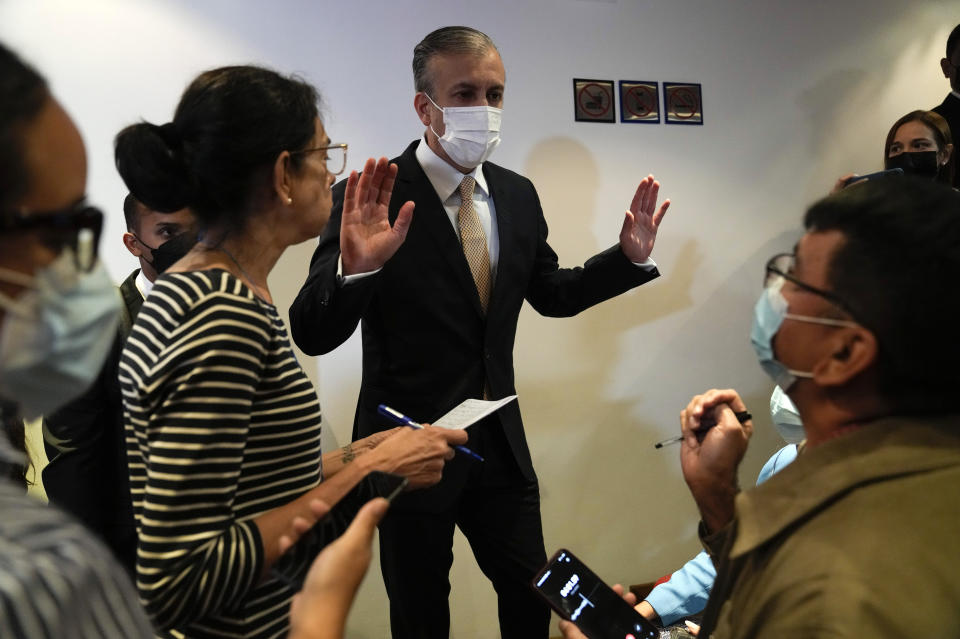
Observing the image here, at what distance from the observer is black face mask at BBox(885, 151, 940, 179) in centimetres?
271

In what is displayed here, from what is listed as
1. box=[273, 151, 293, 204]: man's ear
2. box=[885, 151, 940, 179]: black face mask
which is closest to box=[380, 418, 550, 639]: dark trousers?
box=[273, 151, 293, 204]: man's ear

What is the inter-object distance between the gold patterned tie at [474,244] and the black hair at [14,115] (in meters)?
1.40

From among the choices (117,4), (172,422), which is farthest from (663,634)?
(117,4)

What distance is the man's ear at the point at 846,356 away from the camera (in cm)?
95

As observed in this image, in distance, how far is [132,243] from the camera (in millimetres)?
2125

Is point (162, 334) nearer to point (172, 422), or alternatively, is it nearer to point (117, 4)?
point (172, 422)

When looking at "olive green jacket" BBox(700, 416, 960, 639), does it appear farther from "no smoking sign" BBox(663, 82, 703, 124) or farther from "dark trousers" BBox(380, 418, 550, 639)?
"no smoking sign" BBox(663, 82, 703, 124)

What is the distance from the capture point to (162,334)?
103 cm

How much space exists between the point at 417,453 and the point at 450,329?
2.30 feet

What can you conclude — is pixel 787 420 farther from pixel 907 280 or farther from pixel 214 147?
pixel 214 147

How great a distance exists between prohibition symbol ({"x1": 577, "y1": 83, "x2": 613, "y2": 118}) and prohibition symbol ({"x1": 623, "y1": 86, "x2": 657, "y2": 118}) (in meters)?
0.08

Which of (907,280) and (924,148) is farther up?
(924,148)

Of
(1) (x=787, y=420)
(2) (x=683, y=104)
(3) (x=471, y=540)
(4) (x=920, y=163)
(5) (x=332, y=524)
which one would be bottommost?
(3) (x=471, y=540)

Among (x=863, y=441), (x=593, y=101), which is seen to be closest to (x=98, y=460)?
(x=863, y=441)
